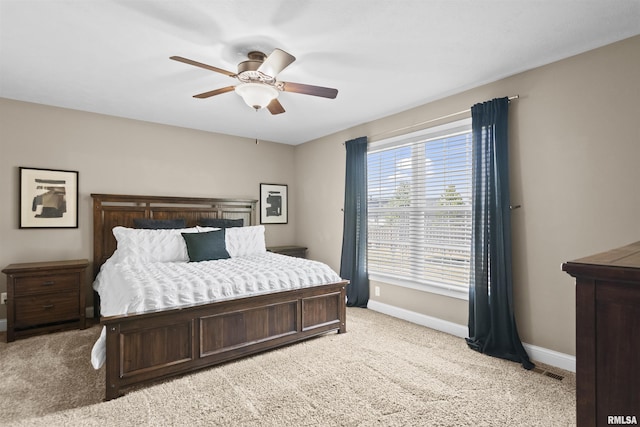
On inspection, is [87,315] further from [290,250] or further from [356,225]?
[356,225]

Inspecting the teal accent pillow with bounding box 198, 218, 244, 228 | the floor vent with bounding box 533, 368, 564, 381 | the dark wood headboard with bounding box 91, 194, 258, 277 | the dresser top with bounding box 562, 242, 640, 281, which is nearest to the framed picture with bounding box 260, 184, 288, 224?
the dark wood headboard with bounding box 91, 194, 258, 277

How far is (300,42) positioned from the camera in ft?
8.24

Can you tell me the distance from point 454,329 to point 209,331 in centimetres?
A: 249

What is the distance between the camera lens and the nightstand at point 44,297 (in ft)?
11.1

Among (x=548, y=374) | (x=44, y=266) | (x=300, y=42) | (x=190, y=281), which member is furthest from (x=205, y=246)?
(x=548, y=374)

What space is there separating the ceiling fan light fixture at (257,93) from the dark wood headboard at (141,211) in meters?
2.53

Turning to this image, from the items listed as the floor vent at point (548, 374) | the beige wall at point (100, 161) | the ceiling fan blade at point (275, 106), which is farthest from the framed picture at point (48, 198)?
the floor vent at point (548, 374)

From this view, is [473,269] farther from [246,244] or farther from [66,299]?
[66,299]

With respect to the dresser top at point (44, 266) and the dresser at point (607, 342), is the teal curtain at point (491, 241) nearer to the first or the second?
the dresser at point (607, 342)

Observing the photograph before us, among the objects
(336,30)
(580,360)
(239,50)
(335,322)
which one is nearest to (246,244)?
(335,322)

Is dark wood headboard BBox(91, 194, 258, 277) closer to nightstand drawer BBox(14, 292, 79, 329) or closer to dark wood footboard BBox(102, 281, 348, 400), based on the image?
nightstand drawer BBox(14, 292, 79, 329)

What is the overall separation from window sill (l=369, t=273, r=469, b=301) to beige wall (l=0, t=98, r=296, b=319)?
8.49ft

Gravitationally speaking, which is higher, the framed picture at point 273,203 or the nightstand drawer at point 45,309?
the framed picture at point 273,203

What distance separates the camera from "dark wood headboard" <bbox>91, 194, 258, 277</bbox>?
13.7ft
